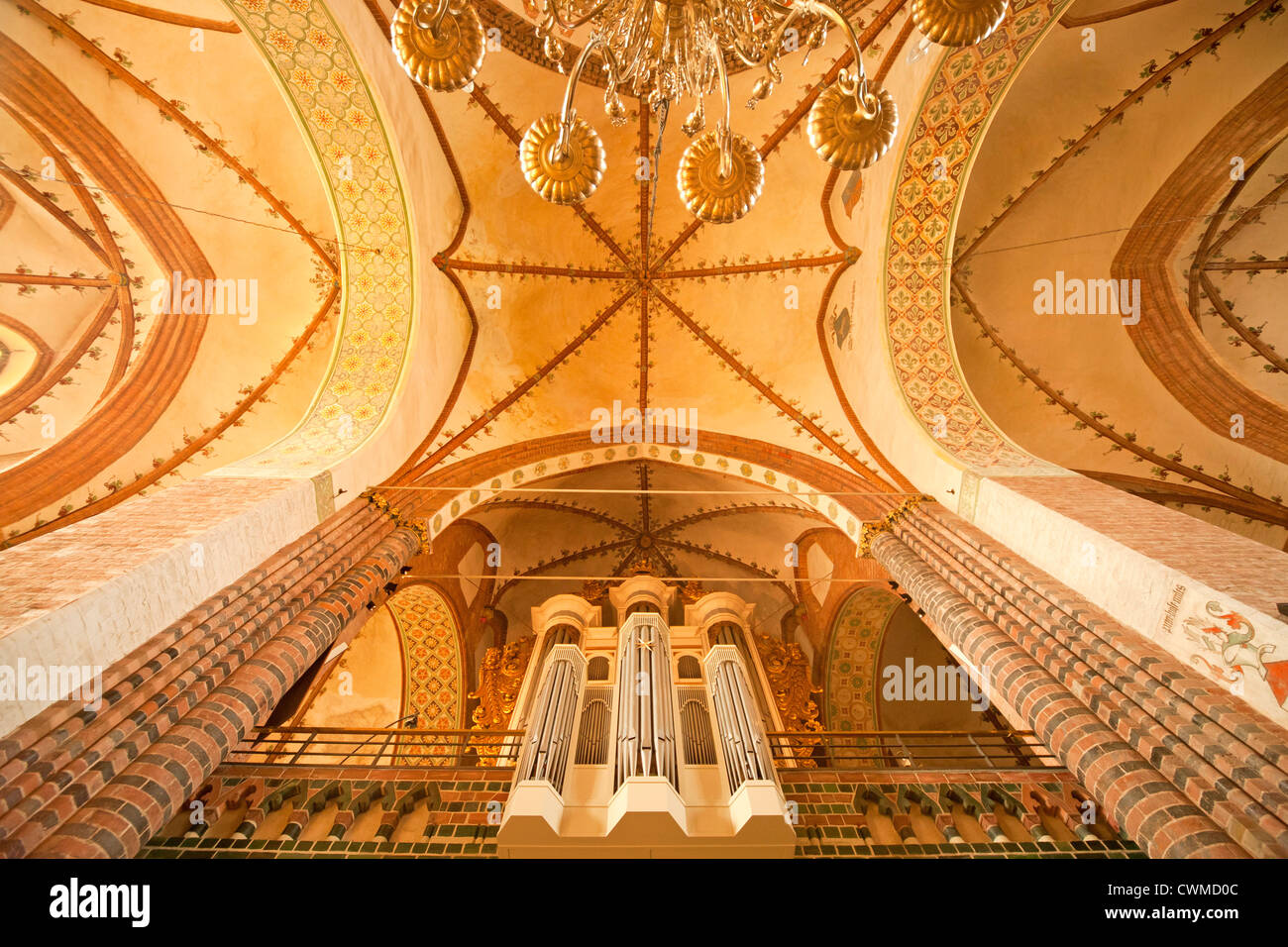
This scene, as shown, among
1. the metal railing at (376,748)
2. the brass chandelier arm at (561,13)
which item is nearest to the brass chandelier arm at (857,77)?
the brass chandelier arm at (561,13)

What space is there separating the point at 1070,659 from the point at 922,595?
5.04 feet

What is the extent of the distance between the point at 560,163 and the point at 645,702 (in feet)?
15.1

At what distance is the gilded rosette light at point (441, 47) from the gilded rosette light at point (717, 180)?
156cm

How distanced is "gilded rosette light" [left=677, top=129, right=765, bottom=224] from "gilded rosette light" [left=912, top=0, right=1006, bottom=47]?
4.30ft

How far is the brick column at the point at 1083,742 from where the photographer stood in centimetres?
329

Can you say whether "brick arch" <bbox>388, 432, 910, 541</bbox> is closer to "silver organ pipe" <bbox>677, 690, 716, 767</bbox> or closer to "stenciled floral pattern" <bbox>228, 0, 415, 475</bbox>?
"stenciled floral pattern" <bbox>228, 0, 415, 475</bbox>

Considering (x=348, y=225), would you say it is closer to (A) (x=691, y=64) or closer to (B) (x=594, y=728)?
(A) (x=691, y=64)

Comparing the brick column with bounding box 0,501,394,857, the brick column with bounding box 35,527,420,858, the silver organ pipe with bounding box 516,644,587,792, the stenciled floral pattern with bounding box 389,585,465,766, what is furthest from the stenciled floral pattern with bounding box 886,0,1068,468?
the stenciled floral pattern with bounding box 389,585,465,766

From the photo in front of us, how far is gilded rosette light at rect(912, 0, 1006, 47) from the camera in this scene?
3814 mm

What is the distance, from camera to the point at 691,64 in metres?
4.33

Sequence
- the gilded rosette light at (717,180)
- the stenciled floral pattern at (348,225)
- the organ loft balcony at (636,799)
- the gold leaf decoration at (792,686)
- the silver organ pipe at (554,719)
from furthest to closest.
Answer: the gold leaf decoration at (792,686)
the stenciled floral pattern at (348,225)
the silver organ pipe at (554,719)
the gilded rosette light at (717,180)
the organ loft balcony at (636,799)

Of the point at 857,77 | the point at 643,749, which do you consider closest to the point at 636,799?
the point at 643,749

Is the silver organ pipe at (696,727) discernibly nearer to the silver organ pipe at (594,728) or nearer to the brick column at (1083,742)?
the silver organ pipe at (594,728)
